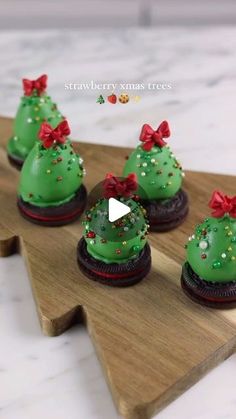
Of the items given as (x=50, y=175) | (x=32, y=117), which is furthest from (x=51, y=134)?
(x=32, y=117)

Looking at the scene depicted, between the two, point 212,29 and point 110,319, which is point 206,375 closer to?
point 110,319

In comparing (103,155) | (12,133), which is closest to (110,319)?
(103,155)

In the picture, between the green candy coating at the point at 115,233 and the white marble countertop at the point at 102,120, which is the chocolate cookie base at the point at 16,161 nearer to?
the white marble countertop at the point at 102,120

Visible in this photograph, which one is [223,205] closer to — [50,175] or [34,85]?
[50,175]

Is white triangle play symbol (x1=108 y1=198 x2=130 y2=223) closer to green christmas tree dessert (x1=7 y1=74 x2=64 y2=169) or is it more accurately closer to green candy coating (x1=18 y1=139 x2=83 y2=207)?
green candy coating (x1=18 y1=139 x2=83 y2=207)

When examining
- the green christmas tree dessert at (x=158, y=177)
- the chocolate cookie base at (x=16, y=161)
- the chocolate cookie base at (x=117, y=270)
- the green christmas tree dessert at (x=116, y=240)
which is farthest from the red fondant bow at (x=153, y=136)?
the chocolate cookie base at (x=16, y=161)

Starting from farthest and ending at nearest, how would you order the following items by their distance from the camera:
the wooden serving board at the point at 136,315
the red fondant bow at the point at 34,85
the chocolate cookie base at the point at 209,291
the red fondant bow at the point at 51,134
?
1. the red fondant bow at the point at 34,85
2. the red fondant bow at the point at 51,134
3. the chocolate cookie base at the point at 209,291
4. the wooden serving board at the point at 136,315
